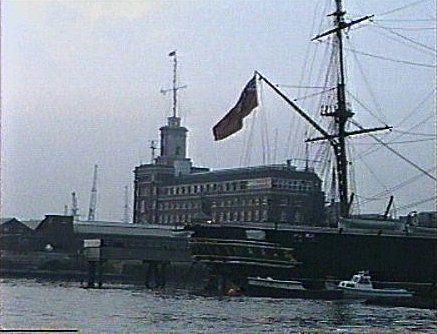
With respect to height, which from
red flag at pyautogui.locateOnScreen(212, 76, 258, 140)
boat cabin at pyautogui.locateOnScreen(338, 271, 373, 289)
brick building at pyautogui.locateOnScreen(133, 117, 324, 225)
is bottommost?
boat cabin at pyautogui.locateOnScreen(338, 271, 373, 289)

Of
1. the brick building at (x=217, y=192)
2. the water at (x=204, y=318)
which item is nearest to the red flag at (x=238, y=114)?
the water at (x=204, y=318)

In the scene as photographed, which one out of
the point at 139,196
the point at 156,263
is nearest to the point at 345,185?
the point at 156,263

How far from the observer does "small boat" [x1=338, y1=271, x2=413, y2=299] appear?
164 feet

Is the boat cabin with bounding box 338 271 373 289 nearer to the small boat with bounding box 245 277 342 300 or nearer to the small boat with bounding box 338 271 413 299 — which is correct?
the small boat with bounding box 338 271 413 299

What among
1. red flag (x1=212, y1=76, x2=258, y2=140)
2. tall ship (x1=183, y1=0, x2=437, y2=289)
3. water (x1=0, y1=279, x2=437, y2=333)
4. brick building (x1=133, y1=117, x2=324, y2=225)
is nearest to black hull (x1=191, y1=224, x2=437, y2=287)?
tall ship (x1=183, y1=0, x2=437, y2=289)

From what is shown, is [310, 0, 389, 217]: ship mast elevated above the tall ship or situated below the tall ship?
above

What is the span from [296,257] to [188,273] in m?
35.6

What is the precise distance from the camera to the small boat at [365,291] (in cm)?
4994

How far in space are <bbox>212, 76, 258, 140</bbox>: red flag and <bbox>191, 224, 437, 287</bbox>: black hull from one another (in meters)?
5.82

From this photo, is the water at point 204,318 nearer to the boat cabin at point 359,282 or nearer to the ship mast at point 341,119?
the boat cabin at point 359,282

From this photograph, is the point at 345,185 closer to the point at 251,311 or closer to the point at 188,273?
the point at 251,311

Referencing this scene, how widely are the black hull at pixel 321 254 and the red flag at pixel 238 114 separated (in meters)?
5.82

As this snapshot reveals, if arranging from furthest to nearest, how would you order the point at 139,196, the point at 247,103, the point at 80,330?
1. the point at 139,196
2. the point at 247,103
3. the point at 80,330

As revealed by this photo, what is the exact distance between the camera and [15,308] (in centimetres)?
3366
